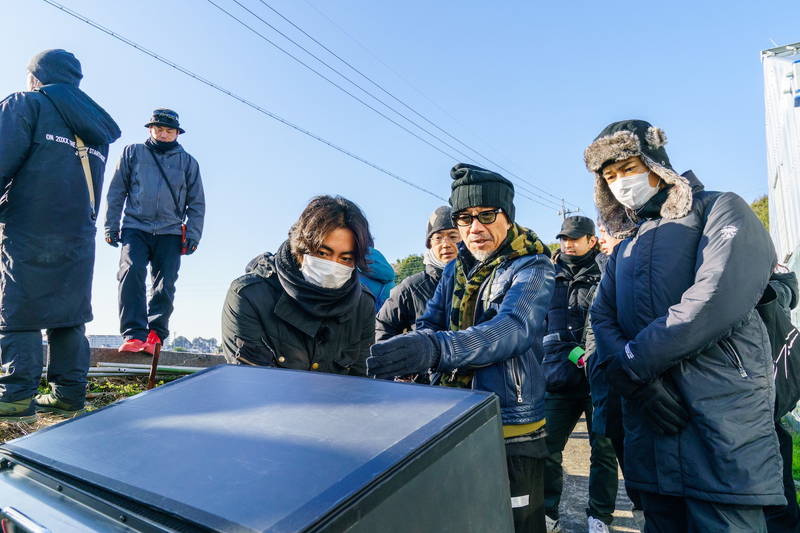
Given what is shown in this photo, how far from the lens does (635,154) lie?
2020 mm

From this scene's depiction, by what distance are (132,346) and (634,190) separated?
3.89 m

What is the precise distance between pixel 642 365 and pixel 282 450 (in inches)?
53.0

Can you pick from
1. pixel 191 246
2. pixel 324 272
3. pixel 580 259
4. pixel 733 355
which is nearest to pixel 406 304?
pixel 324 272

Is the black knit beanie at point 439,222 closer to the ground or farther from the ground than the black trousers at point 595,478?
farther from the ground

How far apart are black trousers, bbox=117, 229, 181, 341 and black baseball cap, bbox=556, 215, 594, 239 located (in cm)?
328

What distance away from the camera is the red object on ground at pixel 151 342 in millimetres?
4195

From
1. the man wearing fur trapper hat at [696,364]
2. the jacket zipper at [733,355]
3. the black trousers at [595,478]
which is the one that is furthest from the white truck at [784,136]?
the jacket zipper at [733,355]

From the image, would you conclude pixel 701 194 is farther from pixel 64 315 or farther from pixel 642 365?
pixel 64 315

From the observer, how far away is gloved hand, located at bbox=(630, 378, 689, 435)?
1643 millimetres

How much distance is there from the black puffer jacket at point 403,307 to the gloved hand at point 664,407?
1.50m

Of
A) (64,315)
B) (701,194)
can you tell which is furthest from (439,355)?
(64,315)

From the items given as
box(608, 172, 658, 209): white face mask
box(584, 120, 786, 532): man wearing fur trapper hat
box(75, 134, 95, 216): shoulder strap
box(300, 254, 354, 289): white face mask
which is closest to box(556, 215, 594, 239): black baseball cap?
box(608, 172, 658, 209): white face mask

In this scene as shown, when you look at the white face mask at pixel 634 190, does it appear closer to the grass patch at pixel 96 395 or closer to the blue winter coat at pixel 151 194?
the grass patch at pixel 96 395

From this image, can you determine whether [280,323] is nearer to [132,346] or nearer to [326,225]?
[326,225]
